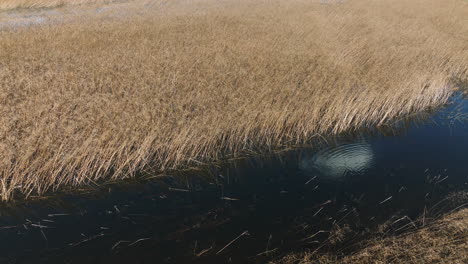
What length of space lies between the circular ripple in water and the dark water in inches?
0.8

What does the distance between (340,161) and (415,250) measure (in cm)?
264

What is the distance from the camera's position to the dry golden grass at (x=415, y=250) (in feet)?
13.6

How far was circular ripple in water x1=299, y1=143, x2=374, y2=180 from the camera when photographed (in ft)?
20.9

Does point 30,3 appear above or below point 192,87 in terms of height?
above

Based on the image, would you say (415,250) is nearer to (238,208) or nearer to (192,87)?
(238,208)

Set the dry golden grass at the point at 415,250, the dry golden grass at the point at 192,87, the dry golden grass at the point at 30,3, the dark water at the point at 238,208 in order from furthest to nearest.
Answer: the dry golden grass at the point at 30,3
the dry golden grass at the point at 192,87
the dark water at the point at 238,208
the dry golden grass at the point at 415,250

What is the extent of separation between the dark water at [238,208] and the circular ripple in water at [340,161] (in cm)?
2

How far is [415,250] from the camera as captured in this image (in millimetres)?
4293

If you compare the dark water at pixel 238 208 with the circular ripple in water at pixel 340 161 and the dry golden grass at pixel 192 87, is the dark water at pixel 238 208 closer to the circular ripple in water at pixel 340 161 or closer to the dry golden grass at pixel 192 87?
the circular ripple in water at pixel 340 161

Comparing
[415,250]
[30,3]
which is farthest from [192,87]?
[30,3]

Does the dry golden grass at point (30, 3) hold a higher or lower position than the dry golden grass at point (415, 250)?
higher

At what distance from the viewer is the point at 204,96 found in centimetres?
837

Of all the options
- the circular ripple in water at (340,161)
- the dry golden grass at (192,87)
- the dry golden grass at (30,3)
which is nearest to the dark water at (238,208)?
the circular ripple in water at (340,161)

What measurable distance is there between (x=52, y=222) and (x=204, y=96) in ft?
14.8
